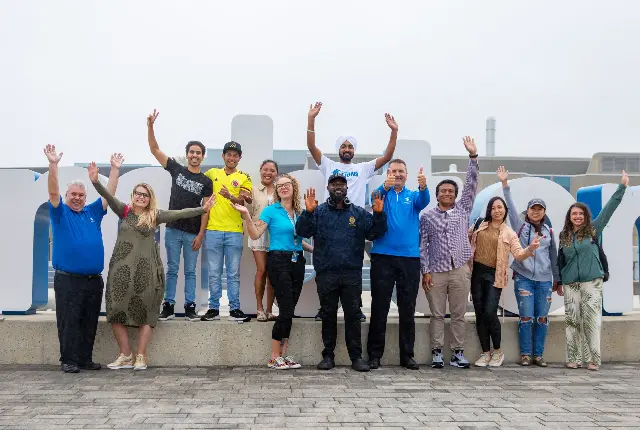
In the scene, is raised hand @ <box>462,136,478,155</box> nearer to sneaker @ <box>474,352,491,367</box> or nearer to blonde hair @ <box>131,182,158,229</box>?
sneaker @ <box>474,352,491,367</box>

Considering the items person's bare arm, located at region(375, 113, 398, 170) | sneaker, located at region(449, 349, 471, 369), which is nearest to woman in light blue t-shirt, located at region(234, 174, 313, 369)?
person's bare arm, located at region(375, 113, 398, 170)

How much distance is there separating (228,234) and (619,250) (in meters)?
4.54

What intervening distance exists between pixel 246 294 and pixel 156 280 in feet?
3.79

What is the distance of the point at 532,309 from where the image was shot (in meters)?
6.43

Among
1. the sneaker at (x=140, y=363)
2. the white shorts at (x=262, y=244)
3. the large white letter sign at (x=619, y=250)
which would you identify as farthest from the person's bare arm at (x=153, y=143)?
the large white letter sign at (x=619, y=250)

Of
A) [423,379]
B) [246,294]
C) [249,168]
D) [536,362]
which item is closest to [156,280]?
[246,294]

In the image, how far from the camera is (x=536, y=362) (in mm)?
Answer: 6555

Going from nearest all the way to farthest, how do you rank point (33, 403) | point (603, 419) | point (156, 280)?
point (603, 419)
point (33, 403)
point (156, 280)

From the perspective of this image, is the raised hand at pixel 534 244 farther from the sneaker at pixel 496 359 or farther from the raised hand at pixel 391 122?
the raised hand at pixel 391 122

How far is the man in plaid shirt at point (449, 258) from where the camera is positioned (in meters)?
6.24

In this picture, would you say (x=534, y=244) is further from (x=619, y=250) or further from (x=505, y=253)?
Answer: (x=619, y=250)

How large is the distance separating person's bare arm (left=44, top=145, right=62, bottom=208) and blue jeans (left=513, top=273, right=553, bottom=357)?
15.3 feet

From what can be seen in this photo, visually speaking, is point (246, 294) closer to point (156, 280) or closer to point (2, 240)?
point (156, 280)

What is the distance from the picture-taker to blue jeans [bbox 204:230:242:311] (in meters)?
6.40
